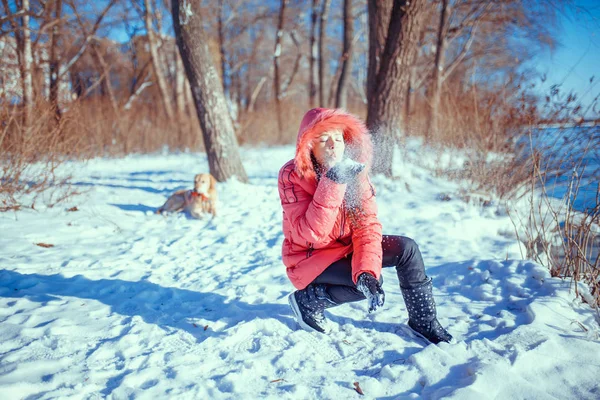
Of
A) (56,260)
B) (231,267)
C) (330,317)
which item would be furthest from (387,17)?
(56,260)

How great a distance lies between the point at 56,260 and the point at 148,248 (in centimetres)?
66

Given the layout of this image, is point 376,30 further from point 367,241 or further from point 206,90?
point 367,241

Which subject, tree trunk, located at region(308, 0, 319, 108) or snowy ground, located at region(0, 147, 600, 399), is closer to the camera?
snowy ground, located at region(0, 147, 600, 399)

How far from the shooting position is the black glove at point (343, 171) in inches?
54.9

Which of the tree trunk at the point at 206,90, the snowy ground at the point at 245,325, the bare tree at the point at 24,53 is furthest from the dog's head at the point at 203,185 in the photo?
the bare tree at the point at 24,53

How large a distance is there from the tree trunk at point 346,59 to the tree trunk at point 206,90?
170 inches

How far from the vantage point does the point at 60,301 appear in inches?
77.5

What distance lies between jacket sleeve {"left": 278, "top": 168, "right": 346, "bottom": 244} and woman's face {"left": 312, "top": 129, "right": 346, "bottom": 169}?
116 mm

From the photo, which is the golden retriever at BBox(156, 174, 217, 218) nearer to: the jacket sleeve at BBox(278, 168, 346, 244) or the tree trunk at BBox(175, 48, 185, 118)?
the jacket sleeve at BBox(278, 168, 346, 244)

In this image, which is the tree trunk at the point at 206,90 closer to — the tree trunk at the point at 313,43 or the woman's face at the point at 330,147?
the woman's face at the point at 330,147

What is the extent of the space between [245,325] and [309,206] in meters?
0.78

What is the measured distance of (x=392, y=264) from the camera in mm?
1599

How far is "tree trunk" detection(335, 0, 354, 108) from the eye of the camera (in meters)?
8.23

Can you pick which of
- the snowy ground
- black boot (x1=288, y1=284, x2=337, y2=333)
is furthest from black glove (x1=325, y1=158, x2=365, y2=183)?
the snowy ground
